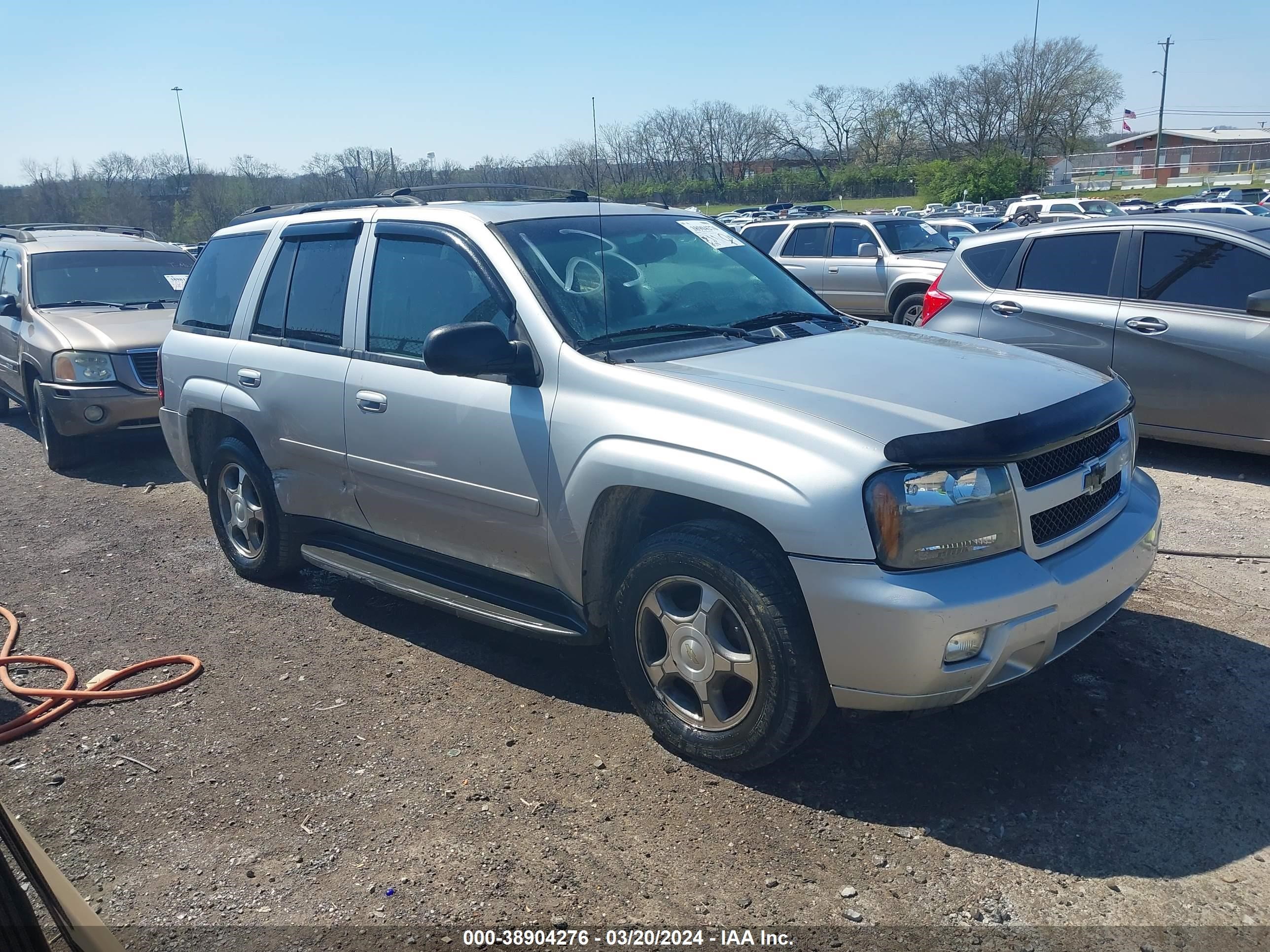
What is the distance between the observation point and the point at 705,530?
133 inches

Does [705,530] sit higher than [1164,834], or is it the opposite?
[705,530]

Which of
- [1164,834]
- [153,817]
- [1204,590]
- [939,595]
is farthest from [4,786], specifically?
[1204,590]

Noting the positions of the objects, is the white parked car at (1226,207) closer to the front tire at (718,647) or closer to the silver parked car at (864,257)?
the silver parked car at (864,257)

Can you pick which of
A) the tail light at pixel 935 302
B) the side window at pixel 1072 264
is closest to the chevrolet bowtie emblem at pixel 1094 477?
the side window at pixel 1072 264

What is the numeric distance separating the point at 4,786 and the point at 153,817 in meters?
0.70

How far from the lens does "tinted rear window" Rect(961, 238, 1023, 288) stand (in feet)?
26.2

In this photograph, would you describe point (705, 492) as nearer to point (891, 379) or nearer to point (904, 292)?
point (891, 379)

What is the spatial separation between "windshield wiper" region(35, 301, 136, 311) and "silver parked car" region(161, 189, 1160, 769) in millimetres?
5215

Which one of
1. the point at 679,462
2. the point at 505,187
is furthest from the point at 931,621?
the point at 505,187

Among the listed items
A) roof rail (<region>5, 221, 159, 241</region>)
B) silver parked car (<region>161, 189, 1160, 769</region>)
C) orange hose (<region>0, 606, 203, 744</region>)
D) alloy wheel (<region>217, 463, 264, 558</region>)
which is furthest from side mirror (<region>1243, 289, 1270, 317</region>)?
roof rail (<region>5, 221, 159, 241</region>)

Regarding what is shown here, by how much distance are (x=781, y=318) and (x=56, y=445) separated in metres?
7.16

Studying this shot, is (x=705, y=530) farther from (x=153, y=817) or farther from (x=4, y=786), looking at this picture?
(x=4, y=786)

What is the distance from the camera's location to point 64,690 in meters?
4.47

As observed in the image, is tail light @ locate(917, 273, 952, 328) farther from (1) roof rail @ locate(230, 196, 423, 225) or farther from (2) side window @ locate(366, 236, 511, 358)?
(2) side window @ locate(366, 236, 511, 358)
